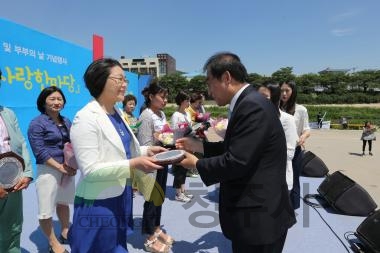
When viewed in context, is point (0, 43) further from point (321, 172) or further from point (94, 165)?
point (321, 172)

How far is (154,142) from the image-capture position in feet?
11.3

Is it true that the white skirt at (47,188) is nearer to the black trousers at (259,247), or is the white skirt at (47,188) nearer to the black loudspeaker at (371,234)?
the black trousers at (259,247)

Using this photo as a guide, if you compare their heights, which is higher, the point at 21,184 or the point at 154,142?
the point at 154,142

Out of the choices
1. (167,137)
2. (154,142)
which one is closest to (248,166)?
(167,137)

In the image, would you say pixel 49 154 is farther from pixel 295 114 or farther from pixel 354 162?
pixel 354 162

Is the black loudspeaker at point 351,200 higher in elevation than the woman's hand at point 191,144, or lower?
lower

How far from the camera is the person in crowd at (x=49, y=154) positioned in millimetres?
2867

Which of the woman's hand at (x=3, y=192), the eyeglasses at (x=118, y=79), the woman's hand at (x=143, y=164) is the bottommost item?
the woman's hand at (x=3, y=192)

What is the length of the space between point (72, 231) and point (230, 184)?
102 cm

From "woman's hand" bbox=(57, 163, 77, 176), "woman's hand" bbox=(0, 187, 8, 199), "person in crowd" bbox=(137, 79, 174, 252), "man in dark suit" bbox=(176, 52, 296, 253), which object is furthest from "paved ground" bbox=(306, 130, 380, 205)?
"woman's hand" bbox=(0, 187, 8, 199)

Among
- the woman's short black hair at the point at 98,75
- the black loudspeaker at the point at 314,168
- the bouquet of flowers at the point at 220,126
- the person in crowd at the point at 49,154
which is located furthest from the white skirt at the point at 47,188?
the black loudspeaker at the point at 314,168

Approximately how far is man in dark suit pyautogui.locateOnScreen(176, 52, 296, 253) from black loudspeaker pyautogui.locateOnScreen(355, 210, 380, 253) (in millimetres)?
1651

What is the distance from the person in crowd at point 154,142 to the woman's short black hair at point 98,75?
1.45 m

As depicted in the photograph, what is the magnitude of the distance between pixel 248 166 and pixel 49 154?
2.07 meters
